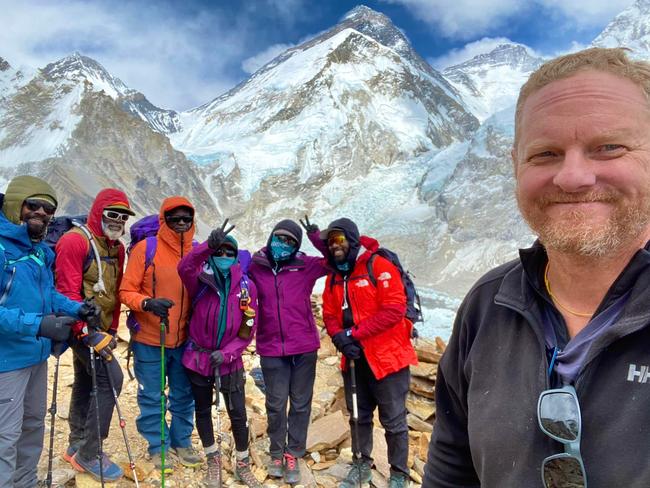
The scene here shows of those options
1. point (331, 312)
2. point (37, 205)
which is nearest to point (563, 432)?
point (331, 312)

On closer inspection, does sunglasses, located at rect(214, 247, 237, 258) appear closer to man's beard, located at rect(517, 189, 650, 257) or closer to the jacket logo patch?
man's beard, located at rect(517, 189, 650, 257)

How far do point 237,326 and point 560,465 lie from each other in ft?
10.3

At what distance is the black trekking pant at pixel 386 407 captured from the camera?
12.9 ft

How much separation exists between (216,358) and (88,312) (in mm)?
1052

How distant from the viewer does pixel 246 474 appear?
158 inches

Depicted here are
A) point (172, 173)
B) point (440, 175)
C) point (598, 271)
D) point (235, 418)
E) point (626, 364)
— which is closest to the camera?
point (626, 364)

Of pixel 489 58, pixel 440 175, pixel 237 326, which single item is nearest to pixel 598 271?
pixel 237 326

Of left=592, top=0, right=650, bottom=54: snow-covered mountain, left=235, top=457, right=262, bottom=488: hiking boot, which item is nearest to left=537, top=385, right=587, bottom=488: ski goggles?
left=235, top=457, right=262, bottom=488: hiking boot

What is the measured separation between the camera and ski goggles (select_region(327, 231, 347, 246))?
3975mm

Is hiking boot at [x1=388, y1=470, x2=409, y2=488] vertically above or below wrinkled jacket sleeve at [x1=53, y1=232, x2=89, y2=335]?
below

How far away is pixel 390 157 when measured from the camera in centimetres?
7125

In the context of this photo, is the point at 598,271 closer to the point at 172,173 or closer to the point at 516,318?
the point at 516,318

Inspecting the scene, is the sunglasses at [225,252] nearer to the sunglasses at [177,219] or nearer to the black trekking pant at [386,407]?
the sunglasses at [177,219]

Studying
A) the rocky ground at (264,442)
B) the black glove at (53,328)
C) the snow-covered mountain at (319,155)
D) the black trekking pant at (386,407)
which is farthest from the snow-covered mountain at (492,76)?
the black glove at (53,328)
